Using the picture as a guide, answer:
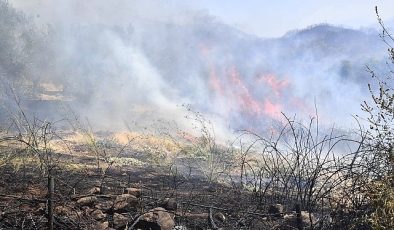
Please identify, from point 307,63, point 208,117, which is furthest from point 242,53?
point 208,117

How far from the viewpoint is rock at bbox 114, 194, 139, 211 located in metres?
5.71

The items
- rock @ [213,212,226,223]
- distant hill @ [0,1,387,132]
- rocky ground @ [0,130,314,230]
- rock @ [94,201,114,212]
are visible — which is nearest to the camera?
rocky ground @ [0,130,314,230]

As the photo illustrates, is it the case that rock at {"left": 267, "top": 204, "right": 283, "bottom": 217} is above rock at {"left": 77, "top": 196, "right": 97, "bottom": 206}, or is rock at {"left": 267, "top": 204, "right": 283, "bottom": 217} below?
above

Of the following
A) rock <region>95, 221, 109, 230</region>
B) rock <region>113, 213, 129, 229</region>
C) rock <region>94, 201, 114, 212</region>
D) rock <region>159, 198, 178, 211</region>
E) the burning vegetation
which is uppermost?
the burning vegetation

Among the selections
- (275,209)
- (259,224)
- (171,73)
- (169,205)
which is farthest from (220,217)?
(171,73)

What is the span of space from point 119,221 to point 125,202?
25.2 inches

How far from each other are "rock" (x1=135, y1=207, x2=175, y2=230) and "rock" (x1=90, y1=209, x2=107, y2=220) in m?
0.58

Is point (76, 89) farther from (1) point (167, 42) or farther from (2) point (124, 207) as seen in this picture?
(2) point (124, 207)

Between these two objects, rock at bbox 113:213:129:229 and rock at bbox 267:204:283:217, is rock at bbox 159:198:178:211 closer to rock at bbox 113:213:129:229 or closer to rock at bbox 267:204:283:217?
rock at bbox 113:213:129:229

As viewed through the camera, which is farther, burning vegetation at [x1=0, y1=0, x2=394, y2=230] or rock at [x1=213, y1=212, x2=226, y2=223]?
burning vegetation at [x1=0, y1=0, x2=394, y2=230]

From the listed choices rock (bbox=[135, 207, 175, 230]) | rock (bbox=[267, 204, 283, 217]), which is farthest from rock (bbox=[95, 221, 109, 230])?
rock (bbox=[267, 204, 283, 217])

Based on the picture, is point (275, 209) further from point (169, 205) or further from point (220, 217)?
point (169, 205)

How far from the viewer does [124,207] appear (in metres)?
5.77

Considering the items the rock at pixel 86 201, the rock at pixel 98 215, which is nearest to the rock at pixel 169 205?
the rock at pixel 98 215
